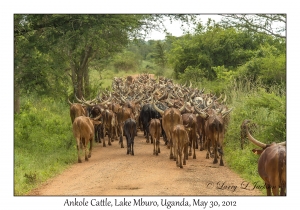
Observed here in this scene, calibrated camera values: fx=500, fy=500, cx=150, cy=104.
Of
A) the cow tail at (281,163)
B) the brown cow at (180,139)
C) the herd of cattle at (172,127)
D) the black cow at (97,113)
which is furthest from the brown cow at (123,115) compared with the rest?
the cow tail at (281,163)

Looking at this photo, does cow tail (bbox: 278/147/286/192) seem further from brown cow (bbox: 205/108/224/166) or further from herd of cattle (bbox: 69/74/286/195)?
brown cow (bbox: 205/108/224/166)

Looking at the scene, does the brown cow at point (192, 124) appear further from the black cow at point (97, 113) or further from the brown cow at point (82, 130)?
the black cow at point (97, 113)

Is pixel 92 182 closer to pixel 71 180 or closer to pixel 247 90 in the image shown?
pixel 71 180

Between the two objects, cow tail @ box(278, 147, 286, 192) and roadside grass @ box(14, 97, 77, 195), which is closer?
cow tail @ box(278, 147, 286, 192)

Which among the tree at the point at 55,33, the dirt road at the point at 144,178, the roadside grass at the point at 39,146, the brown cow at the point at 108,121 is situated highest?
the tree at the point at 55,33

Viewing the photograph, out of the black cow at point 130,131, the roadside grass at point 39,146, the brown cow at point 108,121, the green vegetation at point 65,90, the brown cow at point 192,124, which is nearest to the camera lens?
the roadside grass at point 39,146

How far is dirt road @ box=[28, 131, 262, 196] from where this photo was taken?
453 inches

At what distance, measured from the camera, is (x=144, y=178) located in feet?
42.1

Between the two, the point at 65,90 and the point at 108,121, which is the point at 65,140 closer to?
the point at 108,121

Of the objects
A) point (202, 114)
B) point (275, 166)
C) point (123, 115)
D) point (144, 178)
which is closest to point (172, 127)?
point (202, 114)

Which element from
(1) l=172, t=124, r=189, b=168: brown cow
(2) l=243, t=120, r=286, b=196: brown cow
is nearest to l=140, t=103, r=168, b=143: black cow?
(1) l=172, t=124, r=189, b=168: brown cow

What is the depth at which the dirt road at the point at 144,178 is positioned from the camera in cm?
1150

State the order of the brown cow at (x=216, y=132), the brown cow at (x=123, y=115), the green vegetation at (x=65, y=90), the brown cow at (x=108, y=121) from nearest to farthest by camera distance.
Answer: the brown cow at (x=216, y=132), the green vegetation at (x=65, y=90), the brown cow at (x=108, y=121), the brown cow at (x=123, y=115)
